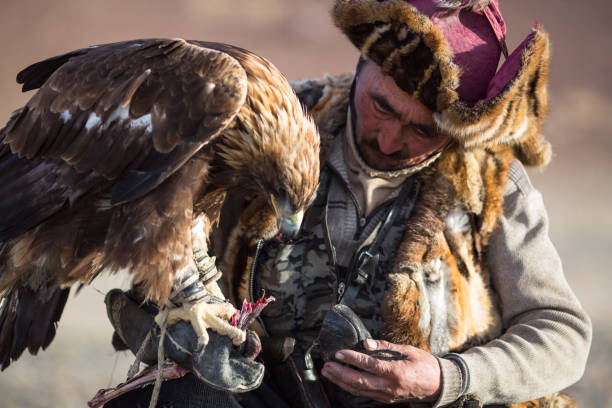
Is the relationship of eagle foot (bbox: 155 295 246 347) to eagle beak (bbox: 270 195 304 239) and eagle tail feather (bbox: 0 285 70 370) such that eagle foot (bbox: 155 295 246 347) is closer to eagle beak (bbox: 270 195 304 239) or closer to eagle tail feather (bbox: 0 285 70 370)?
eagle beak (bbox: 270 195 304 239)

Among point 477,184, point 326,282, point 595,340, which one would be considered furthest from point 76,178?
point 595,340

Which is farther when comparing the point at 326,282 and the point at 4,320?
the point at 326,282

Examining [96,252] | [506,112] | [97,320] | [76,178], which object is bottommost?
[97,320]

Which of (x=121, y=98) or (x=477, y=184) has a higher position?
(x=121, y=98)

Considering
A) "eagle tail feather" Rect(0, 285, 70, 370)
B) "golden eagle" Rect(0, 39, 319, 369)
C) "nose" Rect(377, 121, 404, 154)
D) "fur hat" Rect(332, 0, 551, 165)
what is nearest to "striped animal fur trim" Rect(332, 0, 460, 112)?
"fur hat" Rect(332, 0, 551, 165)

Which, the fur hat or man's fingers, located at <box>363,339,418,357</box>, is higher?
the fur hat

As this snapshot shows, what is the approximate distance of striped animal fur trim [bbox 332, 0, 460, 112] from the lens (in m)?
1.63

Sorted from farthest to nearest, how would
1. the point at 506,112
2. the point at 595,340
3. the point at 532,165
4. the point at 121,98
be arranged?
the point at 595,340, the point at 532,165, the point at 506,112, the point at 121,98

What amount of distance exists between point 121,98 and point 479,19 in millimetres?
1030

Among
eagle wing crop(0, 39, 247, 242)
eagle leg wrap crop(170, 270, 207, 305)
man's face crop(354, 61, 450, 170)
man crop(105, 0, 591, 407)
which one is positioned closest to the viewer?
eagle wing crop(0, 39, 247, 242)

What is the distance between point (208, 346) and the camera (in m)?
1.56

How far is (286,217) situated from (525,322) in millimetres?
832

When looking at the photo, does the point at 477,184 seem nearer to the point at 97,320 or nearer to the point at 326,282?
the point at 326,282

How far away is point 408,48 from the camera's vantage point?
1661 millimetres
